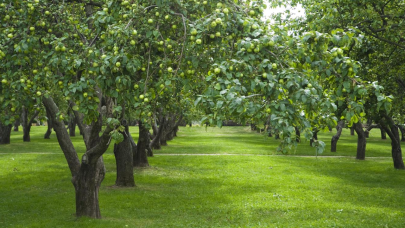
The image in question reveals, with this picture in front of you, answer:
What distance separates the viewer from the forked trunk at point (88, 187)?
12.8 metres

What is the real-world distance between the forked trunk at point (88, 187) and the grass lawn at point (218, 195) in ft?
1.34

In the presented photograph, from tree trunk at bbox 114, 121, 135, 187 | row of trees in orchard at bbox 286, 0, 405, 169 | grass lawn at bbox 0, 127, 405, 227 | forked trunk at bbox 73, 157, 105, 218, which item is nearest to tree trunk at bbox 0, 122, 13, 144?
grass lawn at bbox 0, 127, 405, 227

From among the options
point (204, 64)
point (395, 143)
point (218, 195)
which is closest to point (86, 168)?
point (204, 64)

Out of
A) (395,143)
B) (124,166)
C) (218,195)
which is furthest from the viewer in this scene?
(395,143)

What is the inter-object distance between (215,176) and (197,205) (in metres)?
7.38

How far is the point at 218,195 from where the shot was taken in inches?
739

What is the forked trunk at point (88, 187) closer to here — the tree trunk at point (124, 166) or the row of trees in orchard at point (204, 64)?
the row of trees in orchard at point (204, 64)

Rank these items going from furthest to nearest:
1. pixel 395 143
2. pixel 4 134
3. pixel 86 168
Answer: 1. pixel 4 134
2. pixel 395 143
3. pixel 86 168

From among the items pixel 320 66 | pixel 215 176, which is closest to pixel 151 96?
pixel 320 66

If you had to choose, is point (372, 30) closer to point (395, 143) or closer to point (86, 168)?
point (86, 168)

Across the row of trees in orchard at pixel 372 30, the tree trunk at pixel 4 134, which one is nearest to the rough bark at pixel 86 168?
Result: the row of trees in orchard at pixel 372 30

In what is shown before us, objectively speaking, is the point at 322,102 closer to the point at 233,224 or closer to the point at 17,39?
the point at 17,39

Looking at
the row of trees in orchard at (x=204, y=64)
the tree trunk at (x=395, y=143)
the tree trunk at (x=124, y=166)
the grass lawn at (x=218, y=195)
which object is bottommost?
the grass lawn at (x=218, y=195)

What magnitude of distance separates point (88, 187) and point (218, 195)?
714 centimetres
